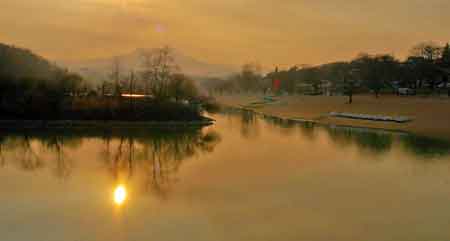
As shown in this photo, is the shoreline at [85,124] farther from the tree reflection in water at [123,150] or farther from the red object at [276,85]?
the red object at [276,85]

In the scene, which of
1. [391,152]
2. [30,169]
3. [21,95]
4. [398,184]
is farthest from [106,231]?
[21,95]

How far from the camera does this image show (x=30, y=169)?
39.8ft

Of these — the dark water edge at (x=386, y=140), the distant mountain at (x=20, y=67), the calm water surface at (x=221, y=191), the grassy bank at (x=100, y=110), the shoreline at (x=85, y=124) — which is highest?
the distant mountain at (x=20, y=67)

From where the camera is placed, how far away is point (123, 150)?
638 inches

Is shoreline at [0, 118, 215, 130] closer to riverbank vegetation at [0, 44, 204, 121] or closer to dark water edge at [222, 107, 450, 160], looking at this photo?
riverbank vegetation at [0, 44, 204, 121]

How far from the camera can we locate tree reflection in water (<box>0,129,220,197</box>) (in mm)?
12136

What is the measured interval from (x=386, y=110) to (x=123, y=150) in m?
24.4

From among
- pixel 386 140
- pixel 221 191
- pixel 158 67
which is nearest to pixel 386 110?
pixel 386 140

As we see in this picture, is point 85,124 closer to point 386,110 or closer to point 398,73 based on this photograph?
point 386,110

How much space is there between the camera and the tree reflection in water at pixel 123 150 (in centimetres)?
1214

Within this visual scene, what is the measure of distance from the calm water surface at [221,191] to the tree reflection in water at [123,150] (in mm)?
64

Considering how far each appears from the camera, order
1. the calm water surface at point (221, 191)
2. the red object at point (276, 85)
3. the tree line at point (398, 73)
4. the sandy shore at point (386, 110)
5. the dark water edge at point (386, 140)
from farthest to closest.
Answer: the red object at point (276, 85)
the tree line at point (398, 73)
the sandy shore at point (386, 110)
the dark water edge at point (386, 140)
the calm water surface at point (221, 191)

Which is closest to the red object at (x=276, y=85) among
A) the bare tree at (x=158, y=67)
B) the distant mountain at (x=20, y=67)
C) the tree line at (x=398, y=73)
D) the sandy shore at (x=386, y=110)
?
the tree line at (x=398, y=73)

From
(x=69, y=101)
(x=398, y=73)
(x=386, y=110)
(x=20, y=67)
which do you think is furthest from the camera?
(x=398, y=73)
